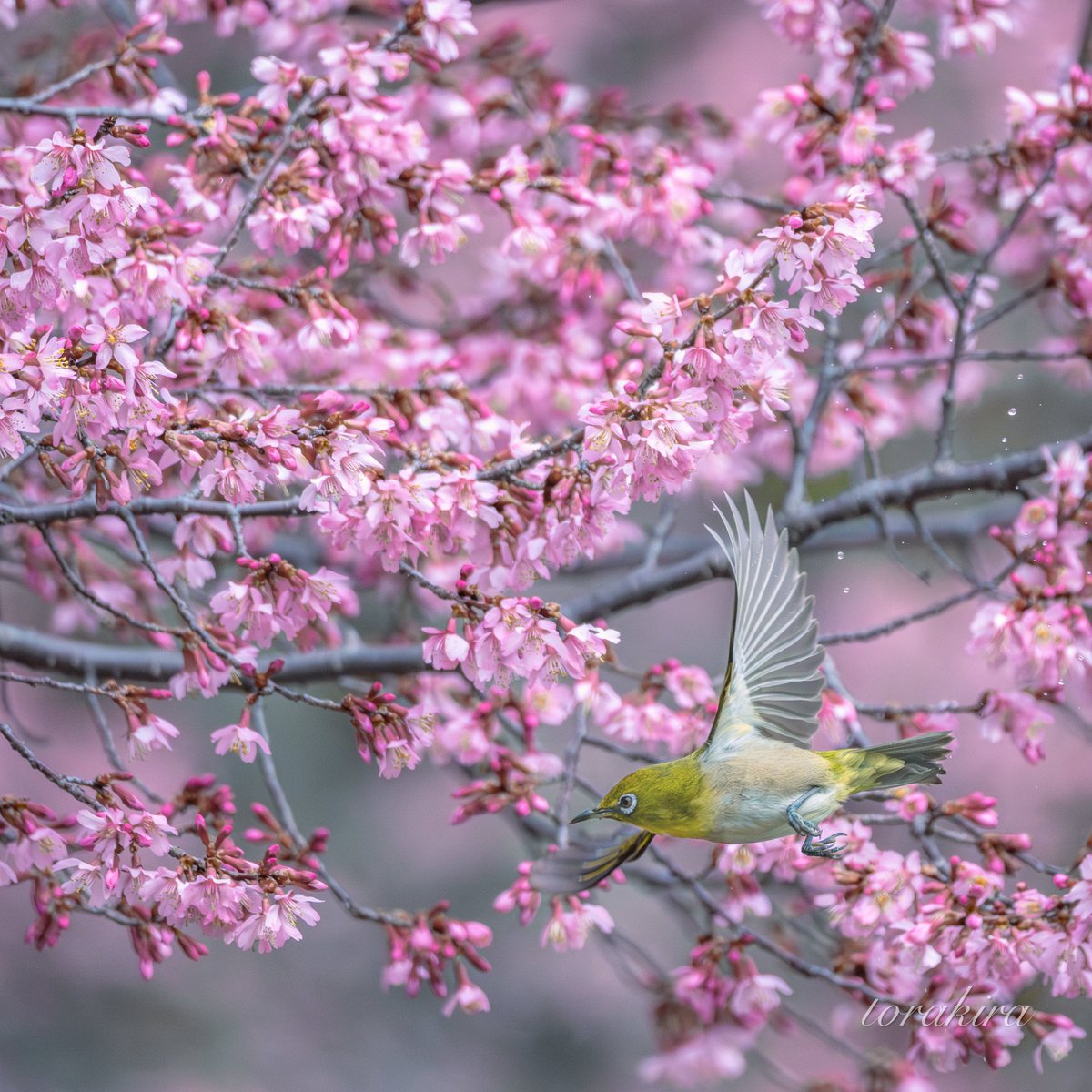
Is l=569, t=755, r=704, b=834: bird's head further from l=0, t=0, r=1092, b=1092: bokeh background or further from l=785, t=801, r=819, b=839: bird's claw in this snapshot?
l=0, t=0, r=1092, b=1092: bokeh background

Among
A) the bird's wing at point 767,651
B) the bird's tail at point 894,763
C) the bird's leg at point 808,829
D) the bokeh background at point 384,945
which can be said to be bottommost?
the bird's leg at point 808,829

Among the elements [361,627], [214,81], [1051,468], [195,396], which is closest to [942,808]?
[1051,468]

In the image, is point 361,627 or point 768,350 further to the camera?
point 361,627

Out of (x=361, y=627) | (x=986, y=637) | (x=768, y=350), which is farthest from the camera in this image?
(x=361, y=627)

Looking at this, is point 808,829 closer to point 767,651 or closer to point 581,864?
point 767,651

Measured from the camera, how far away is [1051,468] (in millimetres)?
1798

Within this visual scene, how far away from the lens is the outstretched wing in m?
1.31

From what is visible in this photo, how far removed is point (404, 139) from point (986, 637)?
39.7 inches

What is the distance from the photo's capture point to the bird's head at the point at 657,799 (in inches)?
44.4

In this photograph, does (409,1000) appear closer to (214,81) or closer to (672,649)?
(672,649)

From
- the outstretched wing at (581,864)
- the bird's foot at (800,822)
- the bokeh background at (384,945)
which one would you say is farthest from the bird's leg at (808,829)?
the bokeh background at (384,945)

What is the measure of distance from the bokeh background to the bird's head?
2.85 meters

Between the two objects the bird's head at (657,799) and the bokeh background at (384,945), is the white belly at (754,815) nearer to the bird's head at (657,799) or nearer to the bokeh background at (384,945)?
the bird's head at (657,799)

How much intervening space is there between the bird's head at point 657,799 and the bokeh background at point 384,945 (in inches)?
112
